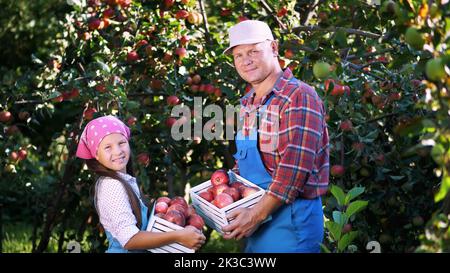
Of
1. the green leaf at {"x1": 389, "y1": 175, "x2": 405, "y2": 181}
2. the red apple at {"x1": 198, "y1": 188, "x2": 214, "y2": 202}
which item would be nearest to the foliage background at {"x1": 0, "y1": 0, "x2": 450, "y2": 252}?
the green leaf at {"x1": 389, "y1": 175, "x2": 405, "y2": 181}

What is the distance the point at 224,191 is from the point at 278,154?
8.7 inches

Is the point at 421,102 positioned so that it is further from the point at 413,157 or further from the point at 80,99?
the point at 80,99

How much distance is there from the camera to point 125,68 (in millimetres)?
4434

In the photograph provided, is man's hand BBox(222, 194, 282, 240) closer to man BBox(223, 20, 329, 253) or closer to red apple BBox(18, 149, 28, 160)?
man BBox(223, 20, 329, 253)

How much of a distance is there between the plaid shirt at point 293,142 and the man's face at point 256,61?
61 millimetres

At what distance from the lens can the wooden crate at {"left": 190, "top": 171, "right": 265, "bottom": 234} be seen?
267cm

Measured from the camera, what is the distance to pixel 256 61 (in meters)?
2.82

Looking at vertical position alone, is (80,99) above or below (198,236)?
above

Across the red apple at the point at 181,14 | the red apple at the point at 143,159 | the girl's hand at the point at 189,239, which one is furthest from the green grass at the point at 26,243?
the girl's hand at the point at 189,239

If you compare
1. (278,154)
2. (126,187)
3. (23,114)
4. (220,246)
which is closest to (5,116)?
(23,114)

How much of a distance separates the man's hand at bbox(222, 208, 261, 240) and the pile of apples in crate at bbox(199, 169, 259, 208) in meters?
0.05
